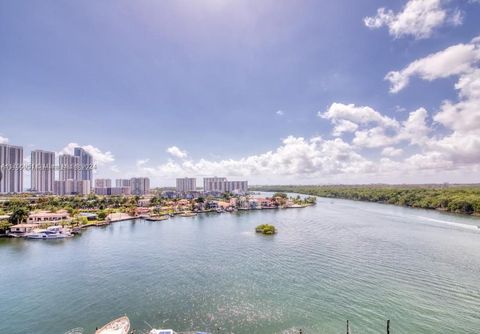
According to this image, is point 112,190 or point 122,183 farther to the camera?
point 122,183

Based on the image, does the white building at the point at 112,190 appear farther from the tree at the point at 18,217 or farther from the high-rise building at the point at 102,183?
the tree at the point at 18,217

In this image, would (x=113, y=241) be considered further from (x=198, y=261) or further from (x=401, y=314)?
(x=401, y=314)

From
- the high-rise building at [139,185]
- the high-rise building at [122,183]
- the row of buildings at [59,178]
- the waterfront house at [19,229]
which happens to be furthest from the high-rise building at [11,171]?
the high-rise building at [122,183]

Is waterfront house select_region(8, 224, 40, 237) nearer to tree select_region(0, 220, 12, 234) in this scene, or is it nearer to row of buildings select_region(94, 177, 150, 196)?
tree select_region(0, 220, 12, 234)

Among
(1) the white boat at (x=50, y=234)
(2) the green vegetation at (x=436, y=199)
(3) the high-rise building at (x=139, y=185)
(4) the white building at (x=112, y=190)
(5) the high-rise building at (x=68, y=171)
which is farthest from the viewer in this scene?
(3) the high-rise building at (x=139, y=185)

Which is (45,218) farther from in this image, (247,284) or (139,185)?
(139,185)

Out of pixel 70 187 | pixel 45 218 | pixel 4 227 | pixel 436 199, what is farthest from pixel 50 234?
pixel 70 187
